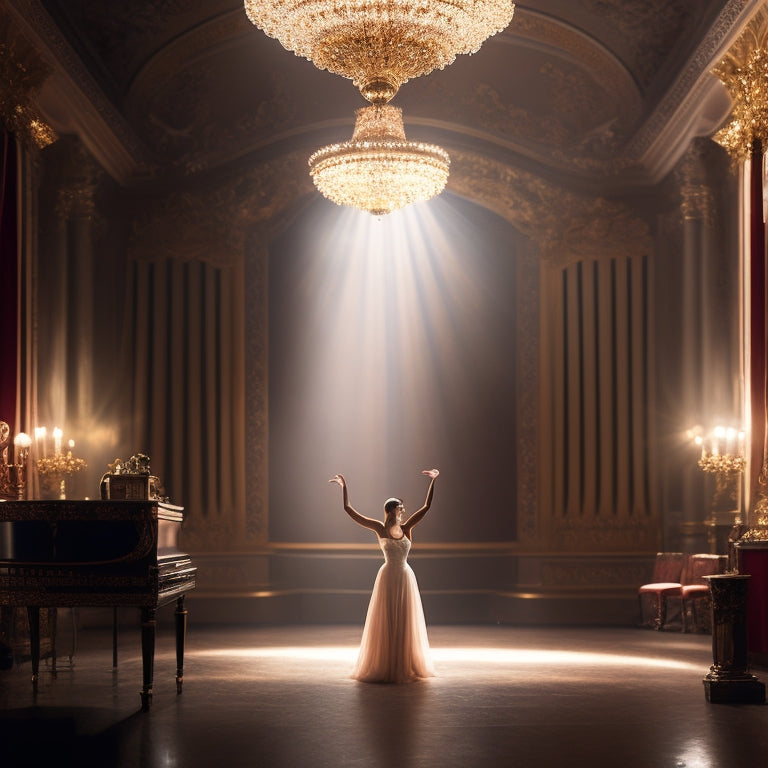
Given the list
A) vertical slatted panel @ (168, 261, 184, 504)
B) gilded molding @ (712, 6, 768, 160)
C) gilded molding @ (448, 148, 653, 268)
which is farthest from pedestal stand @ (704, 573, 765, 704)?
vertical slatted panel @ (168, 261, 184, 504)

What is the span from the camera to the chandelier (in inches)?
286

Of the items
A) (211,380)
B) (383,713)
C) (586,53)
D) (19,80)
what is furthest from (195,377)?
(383,713)

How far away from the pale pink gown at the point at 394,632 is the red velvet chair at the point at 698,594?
11.4 ft

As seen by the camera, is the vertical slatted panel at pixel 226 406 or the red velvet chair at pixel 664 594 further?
the vertical slatted panel at pixel 226 406

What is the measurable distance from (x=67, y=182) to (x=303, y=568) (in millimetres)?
4499

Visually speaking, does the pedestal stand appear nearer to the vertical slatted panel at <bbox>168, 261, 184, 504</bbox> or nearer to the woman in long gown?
the woman in long gown

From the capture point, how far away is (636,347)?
11906 millimetres

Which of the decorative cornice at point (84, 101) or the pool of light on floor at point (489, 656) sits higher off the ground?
the decorative cornice at point (84, 101)

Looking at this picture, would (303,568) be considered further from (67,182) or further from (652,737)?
(652,737)

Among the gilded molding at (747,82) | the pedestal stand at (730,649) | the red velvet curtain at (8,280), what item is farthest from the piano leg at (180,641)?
the gilded molding at (747,82)

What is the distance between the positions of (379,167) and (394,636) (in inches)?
133

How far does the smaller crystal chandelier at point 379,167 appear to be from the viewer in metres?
8.51

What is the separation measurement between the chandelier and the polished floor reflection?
4050 mm

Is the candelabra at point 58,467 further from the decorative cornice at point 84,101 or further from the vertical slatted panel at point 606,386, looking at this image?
the vertical slatted panel at point 606,386
